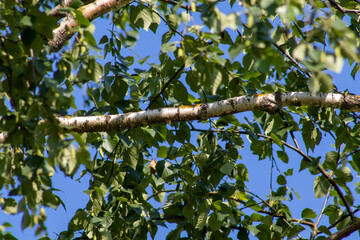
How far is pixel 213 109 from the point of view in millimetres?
2010

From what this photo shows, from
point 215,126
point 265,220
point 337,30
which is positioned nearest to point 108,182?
point 215,126

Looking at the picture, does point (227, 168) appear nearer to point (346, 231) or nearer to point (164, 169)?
point (164, 169)

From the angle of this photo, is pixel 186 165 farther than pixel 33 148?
Yes

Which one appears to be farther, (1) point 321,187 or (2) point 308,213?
(2) point 308,213

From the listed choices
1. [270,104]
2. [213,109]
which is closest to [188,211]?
[213,109]

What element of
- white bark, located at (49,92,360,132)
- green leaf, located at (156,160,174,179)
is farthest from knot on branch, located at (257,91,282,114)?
green leaf, located at (156,160,174,179)

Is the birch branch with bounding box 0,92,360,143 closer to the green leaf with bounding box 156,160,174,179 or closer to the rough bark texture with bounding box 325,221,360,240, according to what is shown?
the green leaf with bounding box 156,160,174,179

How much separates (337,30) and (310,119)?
4.93 feet

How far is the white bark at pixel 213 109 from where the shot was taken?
201 cm

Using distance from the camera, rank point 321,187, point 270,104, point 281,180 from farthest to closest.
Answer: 1. point 281,180
2. point 321,187
3. point 270,104

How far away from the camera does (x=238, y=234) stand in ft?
7.93

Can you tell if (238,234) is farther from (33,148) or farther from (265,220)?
(33,148)

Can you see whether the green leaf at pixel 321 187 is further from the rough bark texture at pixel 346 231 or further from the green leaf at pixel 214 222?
the green leaf at pixel 214 222

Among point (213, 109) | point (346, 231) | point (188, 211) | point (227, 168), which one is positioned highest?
point (213, 109)
